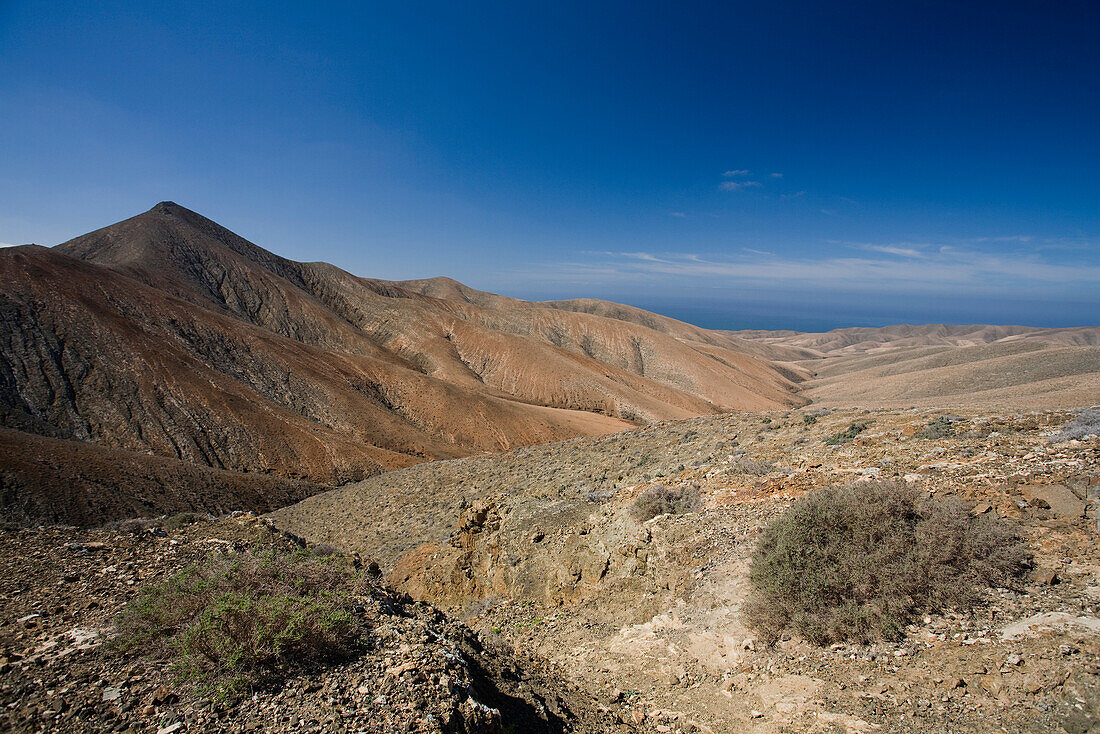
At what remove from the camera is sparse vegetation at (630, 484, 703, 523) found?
316 inches

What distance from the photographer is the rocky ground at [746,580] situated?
12.4ft

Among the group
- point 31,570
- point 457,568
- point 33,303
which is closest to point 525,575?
point 457,568

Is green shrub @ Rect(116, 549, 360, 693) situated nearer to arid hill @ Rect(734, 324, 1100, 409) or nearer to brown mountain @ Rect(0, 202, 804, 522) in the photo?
brown mountain @ Rect(0, 202, 804, 522)

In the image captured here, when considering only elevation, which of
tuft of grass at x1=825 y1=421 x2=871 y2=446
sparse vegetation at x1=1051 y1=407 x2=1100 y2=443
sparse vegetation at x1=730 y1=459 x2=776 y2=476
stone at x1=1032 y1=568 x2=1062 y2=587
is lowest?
sparse vegetation at x1=730 y1=459 x2=776 y2=476

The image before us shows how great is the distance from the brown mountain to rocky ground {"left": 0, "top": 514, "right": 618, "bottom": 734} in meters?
12.6

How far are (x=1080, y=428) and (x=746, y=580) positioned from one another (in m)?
5.48

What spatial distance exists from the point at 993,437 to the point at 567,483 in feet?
26.6

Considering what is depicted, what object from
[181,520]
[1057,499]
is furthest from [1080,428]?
[181,520]

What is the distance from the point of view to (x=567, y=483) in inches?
451

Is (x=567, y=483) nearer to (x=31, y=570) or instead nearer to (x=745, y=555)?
(x=745, y=555)

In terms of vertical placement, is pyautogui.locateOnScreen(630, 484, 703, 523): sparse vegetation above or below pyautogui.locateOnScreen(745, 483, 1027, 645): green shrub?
below

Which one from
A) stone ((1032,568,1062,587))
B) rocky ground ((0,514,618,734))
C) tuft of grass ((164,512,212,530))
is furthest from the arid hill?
tuft of grass ((164,512,212,530))

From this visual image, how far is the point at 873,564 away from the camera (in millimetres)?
4789

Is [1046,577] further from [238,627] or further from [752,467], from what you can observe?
[238,627]
